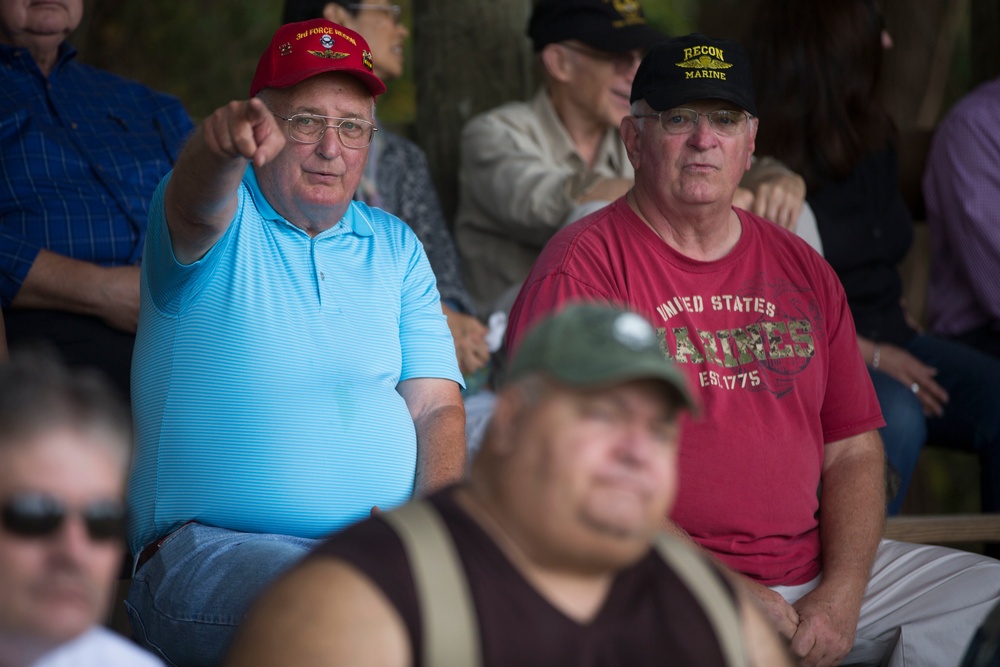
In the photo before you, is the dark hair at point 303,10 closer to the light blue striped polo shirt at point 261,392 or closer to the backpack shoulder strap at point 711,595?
the light blue striped polo shirt at point 261,392

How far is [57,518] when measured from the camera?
1.15 meters

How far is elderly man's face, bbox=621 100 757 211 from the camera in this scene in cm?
265

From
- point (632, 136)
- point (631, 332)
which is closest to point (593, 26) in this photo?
point (632, 136)

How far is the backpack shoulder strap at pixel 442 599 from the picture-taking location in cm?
127

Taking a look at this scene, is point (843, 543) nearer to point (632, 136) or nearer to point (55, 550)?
point (632, 136)

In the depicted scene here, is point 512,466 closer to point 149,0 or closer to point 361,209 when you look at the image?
point 361,209

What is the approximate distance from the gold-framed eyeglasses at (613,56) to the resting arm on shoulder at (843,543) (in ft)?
5.26

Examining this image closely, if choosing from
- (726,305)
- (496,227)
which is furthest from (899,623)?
(496,227)

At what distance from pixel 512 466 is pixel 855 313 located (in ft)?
9.00

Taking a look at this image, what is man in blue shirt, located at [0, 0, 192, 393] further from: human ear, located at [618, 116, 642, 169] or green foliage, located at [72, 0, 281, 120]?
green foliage, located at [72, 0, 281, 120]

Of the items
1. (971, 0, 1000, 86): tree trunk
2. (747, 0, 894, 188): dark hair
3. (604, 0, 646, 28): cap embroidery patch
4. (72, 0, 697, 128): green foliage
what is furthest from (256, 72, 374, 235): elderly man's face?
(72, 0, 697, 128): green foliage

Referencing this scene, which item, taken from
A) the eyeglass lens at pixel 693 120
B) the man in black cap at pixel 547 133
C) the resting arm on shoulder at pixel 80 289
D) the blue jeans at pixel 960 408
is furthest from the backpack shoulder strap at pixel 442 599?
the blue jeans at pixel 960 408

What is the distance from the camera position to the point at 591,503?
1249 mm

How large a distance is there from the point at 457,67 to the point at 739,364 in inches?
72.7
